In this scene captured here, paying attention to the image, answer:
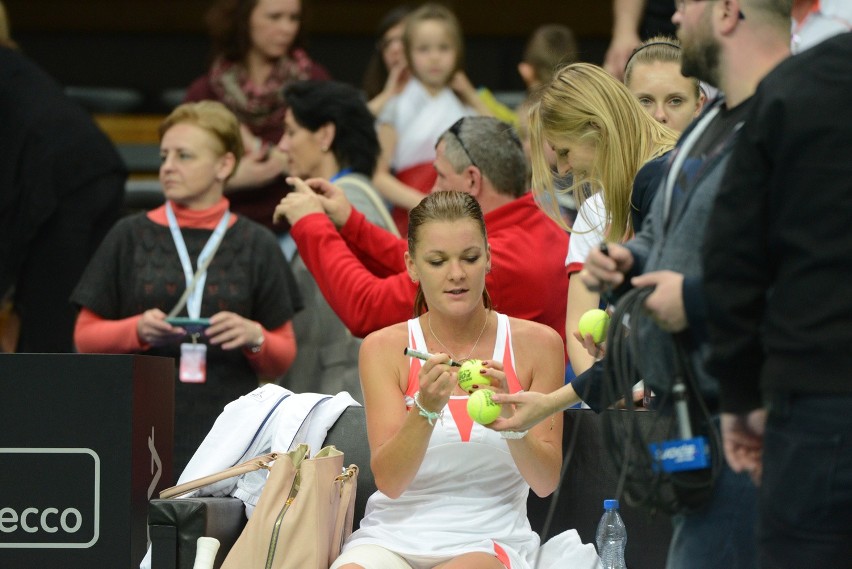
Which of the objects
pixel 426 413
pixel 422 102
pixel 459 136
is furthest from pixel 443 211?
pixel 422 102

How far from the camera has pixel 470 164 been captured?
450 cm

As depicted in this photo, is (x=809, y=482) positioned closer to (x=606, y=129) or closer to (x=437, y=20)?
(x=606, y=129)

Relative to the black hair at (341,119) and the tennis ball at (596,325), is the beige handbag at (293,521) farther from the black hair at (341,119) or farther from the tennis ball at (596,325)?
the black hair at (341,119)

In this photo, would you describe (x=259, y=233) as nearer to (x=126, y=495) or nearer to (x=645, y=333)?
(x=126, y=495)

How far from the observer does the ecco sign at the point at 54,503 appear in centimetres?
387

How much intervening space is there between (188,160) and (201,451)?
1.53 metres

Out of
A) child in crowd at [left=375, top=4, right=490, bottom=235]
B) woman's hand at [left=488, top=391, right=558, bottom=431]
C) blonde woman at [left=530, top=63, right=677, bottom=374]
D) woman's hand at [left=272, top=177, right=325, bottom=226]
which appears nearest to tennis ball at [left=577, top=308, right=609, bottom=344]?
woman's hand at [left=488, top=391, right=558, bottom=431]

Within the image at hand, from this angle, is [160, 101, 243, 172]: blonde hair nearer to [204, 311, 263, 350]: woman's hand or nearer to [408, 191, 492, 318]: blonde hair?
[204, 311, 263, 350]: woman's hand

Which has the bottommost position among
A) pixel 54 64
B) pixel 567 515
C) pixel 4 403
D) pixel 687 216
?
pixel 567 515

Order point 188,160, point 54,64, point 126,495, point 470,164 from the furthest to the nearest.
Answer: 1. point 54,64
2. point 188,160
3. point 470,164
4. point 126,495

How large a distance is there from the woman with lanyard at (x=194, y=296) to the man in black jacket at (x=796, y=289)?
2.69 meters

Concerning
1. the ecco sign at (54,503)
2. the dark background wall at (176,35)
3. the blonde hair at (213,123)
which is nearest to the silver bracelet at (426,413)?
the ecco sign at (54,503)

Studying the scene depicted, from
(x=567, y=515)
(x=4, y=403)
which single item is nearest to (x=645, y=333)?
(x=567, y=515)

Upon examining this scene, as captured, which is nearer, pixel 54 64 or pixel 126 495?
pixel 126 495
